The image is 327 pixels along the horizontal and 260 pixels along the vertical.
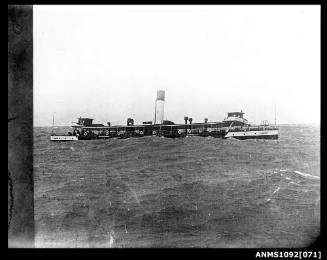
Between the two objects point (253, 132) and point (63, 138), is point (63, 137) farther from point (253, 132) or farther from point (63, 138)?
point (253, 132)

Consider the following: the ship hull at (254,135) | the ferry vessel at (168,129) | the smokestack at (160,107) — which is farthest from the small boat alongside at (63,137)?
the ship hull at (254,135)

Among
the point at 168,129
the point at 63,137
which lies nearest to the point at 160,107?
the point at 168,129

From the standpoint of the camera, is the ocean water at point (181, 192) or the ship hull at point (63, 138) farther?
the ship hull at point (63, 138)

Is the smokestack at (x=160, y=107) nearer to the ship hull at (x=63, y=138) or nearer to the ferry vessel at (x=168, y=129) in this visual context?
the ferry vessel at (x=168, y=129)

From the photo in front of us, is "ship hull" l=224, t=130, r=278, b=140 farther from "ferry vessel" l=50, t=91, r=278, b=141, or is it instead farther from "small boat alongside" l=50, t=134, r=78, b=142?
"small boat alongside" l=50, t=134, r=78, b=142
